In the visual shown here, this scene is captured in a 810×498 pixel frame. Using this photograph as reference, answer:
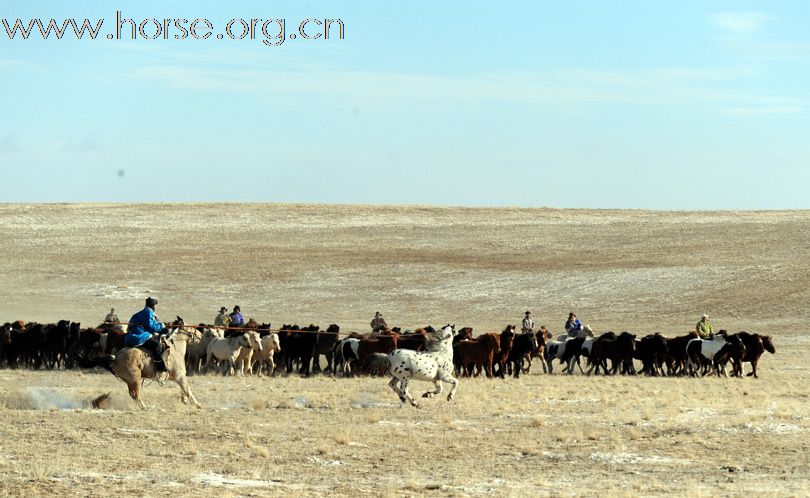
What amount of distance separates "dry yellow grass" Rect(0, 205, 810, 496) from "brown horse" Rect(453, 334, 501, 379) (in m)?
1.14

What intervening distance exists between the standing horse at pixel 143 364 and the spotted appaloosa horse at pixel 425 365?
10.7 feet

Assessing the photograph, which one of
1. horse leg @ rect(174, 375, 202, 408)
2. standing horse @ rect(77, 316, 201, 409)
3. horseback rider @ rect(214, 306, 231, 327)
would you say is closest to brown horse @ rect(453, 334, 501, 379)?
horseback rider @ rect(214, 306, 231, 327)

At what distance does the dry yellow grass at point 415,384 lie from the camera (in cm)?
1373

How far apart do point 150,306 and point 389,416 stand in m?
4.13

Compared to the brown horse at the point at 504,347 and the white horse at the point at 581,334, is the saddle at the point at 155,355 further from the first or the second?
the white horse at the point at 581,334

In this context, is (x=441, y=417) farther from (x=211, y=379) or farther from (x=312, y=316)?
(x=312, y=316)

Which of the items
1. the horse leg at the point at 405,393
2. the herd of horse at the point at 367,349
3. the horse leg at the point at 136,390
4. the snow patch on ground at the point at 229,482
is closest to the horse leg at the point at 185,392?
the horse leg at the point at 136,390

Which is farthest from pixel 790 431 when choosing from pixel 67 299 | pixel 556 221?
pixel 556 221

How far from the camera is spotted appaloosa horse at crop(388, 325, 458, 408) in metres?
19.4

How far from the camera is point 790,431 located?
17.4 m

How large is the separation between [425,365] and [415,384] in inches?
225

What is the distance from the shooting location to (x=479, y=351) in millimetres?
26203

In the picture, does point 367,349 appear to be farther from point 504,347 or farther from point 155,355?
point 155,355

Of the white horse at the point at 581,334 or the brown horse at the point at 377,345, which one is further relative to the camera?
the white horse at the point at 581,334
